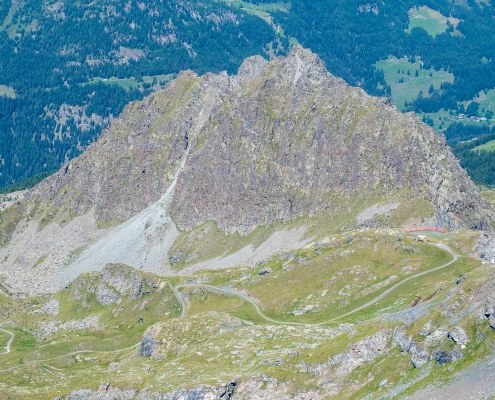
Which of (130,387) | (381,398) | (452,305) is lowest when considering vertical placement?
A: (130,387)

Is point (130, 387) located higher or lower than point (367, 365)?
lower

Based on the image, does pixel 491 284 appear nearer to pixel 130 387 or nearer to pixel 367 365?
pixel 367 365

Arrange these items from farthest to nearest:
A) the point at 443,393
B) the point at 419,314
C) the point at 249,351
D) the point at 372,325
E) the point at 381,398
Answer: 1. the point at 249,351
2. the point at 372,325
3. the point at 419,314
4. the point at 381,398
5. the point at 443,393

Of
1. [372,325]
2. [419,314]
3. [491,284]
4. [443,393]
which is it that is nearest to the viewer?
[443,393]

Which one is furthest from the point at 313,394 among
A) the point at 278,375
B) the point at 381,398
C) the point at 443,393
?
the point at 443,393

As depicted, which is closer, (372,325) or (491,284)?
(491,284)

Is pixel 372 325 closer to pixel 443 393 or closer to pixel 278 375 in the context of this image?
pixel 278 375

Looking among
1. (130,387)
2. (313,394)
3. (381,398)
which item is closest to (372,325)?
(313,394)

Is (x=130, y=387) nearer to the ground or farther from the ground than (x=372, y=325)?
nearer to the ground

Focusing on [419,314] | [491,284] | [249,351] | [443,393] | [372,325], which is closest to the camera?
[443,393]
